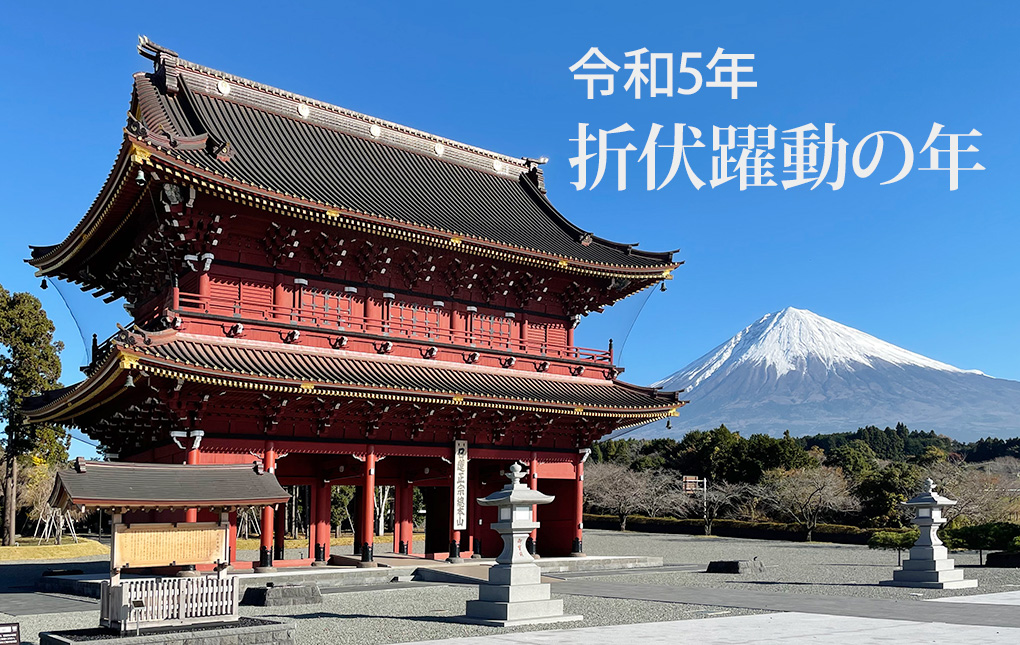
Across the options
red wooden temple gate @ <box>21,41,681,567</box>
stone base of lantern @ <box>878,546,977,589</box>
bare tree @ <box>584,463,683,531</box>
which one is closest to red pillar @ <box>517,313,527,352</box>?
red wooden temple gate @ <box>21,41,681,567</box>

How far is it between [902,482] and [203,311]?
3982 cm

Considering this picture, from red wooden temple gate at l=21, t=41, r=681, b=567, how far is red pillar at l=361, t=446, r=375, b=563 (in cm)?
6

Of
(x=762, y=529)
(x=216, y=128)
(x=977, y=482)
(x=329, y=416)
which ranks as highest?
(x=216, y=128)

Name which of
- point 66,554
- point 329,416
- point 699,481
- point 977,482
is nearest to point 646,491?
point 699,481

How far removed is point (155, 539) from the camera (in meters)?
14.0

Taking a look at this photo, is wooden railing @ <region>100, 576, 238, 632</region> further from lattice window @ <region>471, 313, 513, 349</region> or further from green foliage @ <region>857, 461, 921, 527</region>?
green foliage @ <region>857, 461, 921, 527</region>

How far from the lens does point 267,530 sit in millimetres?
21297

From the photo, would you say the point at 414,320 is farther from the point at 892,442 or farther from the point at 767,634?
the point at 892,442

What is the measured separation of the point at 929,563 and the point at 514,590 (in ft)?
39.5

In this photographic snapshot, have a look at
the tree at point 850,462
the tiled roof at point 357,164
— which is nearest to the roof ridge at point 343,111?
the tiled roof at point 357,164

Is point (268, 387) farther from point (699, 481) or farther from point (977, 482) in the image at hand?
point (699, 481)

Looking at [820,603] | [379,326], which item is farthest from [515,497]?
[379,326]

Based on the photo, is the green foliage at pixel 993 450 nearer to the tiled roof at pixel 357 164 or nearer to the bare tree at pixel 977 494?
the bare tree at pixel 977 494

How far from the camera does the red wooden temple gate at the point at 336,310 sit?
21.0 metres
